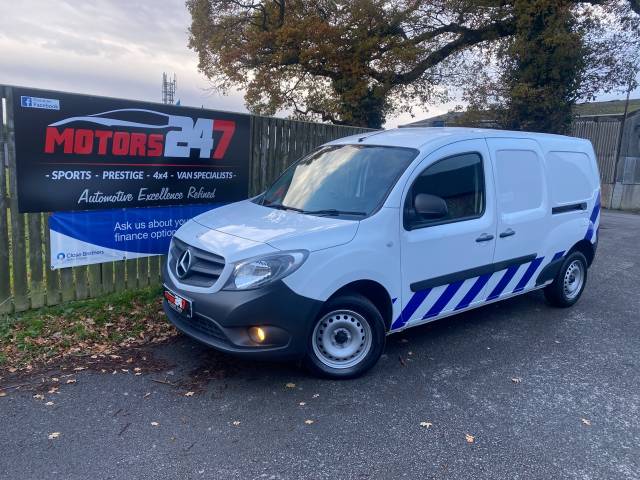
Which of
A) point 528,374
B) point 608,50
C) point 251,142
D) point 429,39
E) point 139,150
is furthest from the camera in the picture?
point 429,39

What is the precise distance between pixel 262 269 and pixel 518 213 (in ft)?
9.74

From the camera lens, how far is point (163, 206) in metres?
6.26

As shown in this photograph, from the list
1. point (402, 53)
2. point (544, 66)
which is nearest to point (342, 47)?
point (402, 53)

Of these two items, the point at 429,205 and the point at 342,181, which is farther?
the point at 342,181

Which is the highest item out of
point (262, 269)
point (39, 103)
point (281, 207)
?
point (39, 103)

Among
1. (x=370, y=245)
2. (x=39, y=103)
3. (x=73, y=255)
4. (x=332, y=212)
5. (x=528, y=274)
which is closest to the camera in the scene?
(x=370, y=245)

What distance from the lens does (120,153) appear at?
18.8 ft

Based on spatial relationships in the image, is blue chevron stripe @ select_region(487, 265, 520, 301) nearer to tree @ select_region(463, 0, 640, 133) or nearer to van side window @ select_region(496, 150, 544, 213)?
van side window @ select_region(496, 150, 544, 213)

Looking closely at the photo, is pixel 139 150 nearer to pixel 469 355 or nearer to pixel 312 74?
pixel 469 355

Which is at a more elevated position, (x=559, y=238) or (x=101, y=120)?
(x=101, y=120)

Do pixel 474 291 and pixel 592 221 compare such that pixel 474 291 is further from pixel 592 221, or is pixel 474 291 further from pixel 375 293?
pixel 592 221

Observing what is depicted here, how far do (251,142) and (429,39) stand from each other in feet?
43.6

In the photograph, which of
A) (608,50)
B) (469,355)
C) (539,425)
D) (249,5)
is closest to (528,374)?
(469,355)

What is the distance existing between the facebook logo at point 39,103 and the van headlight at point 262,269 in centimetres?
290
